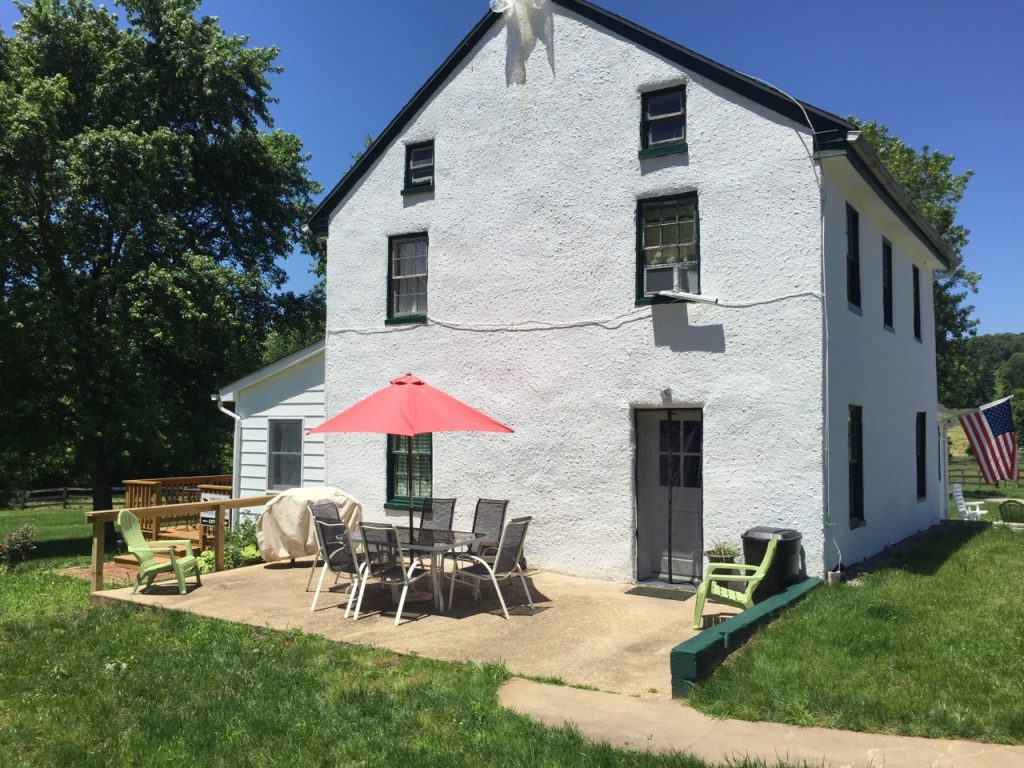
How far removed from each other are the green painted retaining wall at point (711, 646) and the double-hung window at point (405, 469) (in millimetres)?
6102

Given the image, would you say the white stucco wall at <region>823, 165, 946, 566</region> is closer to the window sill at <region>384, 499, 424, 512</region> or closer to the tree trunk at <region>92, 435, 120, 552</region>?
the window sill at <region>384, 499, 424, 512</region>

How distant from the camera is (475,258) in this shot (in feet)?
40.3

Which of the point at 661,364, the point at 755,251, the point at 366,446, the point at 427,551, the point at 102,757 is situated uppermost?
the point at 755,251

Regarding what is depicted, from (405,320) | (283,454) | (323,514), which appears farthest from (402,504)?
(283,454)

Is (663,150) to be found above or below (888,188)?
above

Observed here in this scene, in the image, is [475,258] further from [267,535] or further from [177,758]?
[177,758]

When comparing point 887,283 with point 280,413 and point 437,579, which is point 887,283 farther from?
point 280,413

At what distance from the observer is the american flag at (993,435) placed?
688 inches

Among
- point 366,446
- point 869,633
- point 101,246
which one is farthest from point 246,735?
point 101,246

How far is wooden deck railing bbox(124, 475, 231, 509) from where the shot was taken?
15500mm

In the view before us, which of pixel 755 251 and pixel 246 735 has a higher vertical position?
pixel 755 251

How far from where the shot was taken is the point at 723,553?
953 cm

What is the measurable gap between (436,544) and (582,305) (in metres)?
4.04

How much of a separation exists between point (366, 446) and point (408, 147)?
4962 millimetres
